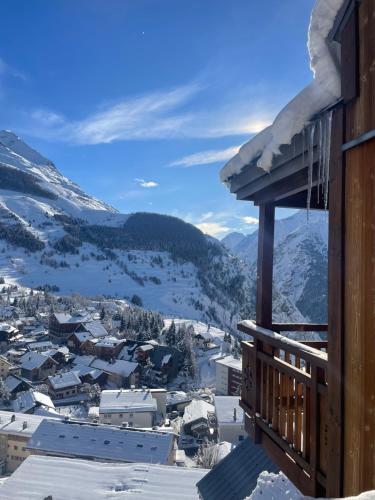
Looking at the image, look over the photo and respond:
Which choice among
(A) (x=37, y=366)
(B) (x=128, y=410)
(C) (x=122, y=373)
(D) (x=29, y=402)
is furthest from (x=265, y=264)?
(A) (x=37, y=366)

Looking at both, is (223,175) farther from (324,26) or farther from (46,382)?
(46,382)

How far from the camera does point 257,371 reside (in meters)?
3.32

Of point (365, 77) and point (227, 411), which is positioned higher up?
point (365, 77)

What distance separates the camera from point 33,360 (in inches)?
1519

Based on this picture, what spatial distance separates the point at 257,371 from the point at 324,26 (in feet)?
8.37

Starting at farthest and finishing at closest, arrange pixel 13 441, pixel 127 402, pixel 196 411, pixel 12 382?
1. pixel 12 382
2. pixel 196 411
3. pixel 127 402
4. pixel 13 441

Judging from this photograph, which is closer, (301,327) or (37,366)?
(301,327)

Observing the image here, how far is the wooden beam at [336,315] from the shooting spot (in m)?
2.03

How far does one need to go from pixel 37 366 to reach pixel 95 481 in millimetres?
29260

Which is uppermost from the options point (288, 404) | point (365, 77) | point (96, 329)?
point (365, 77)

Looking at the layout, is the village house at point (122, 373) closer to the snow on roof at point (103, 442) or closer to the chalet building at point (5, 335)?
the chalet building at point (5, 335)

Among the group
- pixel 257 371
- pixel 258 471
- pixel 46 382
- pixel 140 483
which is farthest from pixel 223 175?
pixel 46 382

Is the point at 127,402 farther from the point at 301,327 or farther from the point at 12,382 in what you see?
the point at 301,327

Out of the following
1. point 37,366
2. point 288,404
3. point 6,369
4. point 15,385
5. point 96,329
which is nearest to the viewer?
point 288,404
